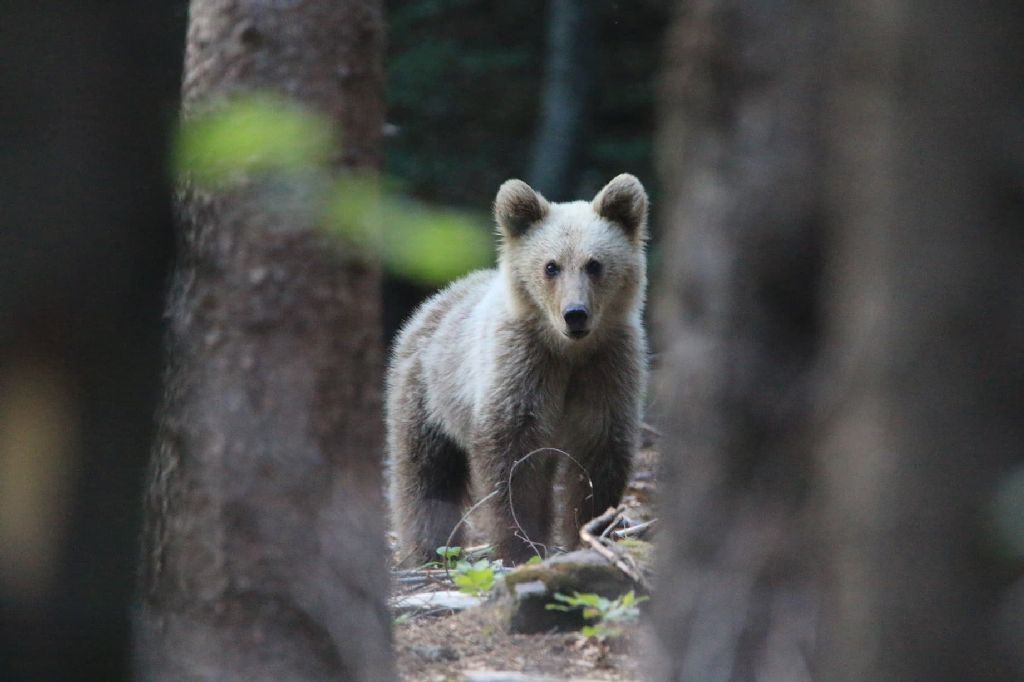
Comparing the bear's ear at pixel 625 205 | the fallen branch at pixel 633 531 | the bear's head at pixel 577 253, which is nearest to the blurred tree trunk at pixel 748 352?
the fallen branch at pixel 633 531

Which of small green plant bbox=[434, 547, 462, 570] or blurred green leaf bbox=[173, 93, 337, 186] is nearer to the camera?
blurred green leaf bbox=[173, 93, 337, 186]

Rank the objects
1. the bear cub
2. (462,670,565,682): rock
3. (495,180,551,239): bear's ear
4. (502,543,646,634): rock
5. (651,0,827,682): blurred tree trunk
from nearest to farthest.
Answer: (651,0,827,682): blurred tree trunk, (462,670,565,682): rock, (502,543,646,634): rock, the bear cub, (495,180,551,239): bear's ear

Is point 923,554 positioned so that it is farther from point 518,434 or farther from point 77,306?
point 518,434

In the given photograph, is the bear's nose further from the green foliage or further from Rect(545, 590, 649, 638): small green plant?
the green foliage

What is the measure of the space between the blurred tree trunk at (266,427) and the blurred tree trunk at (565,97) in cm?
862

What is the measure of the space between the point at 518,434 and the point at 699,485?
3833mm

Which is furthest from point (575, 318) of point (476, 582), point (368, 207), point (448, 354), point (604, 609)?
point (368, 207)

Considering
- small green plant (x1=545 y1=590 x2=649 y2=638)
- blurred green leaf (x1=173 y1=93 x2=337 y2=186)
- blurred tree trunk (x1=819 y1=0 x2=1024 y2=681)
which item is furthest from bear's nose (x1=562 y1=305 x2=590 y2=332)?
blurred tree trunk (x1=819 y1=0 x2=1024 y2=681)

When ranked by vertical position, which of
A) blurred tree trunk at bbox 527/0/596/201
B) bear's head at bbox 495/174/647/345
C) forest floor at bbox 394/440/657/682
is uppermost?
blurred tree trunk at bbox 527/0/596/201

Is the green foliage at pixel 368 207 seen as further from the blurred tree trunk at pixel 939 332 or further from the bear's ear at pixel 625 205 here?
the bear's ear at pixel 625 205

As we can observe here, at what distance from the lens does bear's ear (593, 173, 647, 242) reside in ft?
24.5

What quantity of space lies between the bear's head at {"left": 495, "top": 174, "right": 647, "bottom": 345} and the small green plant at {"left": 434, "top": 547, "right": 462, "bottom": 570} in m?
1.30

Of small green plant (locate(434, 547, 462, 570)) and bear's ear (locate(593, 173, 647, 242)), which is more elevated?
bear's ear (locate(593, 173, 647, 242))

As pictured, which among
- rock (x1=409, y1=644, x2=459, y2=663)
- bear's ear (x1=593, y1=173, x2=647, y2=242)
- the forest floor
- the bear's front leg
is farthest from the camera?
bear's ear (x1=593, y1=173, x2=647, y2=242)
